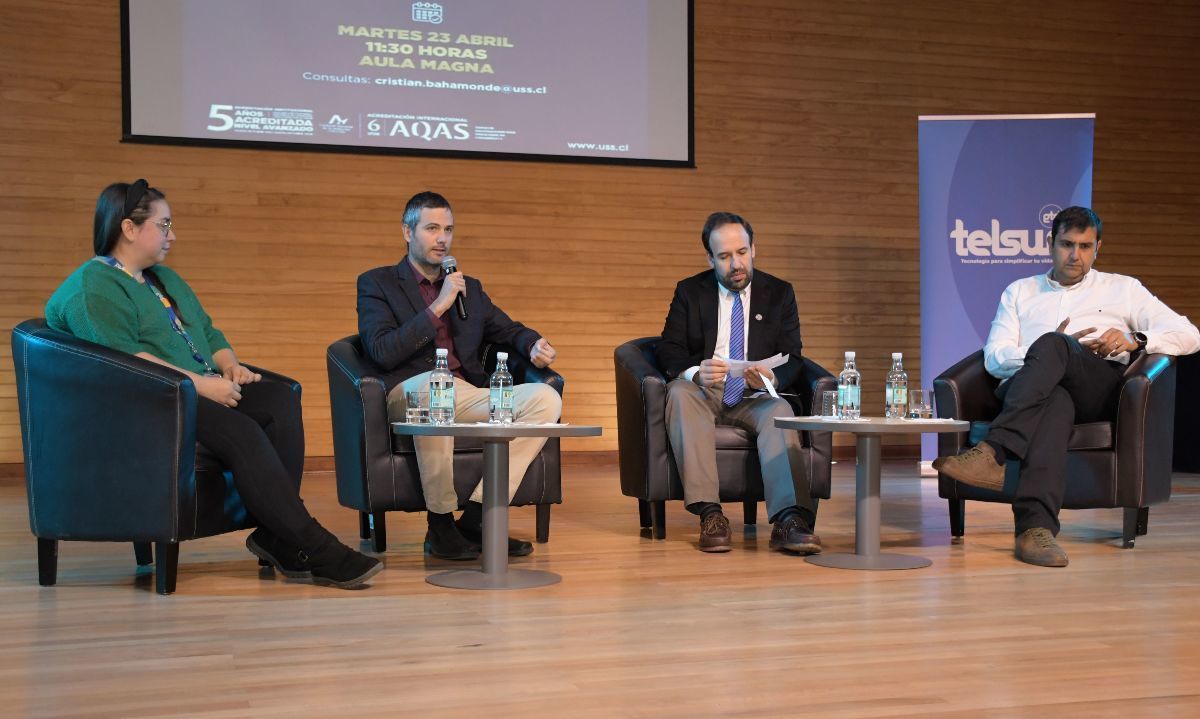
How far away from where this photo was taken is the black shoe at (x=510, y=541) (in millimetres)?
3805

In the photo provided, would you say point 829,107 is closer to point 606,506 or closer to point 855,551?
point 606,506

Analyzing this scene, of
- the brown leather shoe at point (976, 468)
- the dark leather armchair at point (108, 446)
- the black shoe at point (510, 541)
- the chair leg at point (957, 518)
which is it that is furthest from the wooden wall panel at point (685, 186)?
the brown leather shoe at point (976, 468)

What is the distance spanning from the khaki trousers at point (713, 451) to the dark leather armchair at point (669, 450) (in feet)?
0.14

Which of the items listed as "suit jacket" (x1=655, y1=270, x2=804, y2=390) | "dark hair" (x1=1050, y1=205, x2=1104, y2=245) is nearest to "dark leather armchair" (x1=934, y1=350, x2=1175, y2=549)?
"dark hair" (x1=1050, y1=205, x2=1104, y2=245)

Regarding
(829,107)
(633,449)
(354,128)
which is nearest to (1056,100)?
(829,107)

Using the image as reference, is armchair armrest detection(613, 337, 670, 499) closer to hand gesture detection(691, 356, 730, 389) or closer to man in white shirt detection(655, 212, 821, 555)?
man in white shirt detection(655, 212, 821, 555)

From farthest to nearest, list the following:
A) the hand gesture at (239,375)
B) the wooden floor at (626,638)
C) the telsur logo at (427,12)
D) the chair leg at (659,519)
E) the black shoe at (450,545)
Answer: the telsur logo at (427,12) → the chair leg at (659,519) → the black shoe at (450,545) → the hand gesture at (239,375) → the wooden floor at (626,638)

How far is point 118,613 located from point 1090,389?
9.64 ft

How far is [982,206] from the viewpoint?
638 centimetres

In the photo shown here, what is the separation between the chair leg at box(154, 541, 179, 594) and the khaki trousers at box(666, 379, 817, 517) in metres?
1.57

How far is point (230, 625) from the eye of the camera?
8.84ft

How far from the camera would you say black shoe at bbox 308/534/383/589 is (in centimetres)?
315

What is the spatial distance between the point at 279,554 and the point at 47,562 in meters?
0.61

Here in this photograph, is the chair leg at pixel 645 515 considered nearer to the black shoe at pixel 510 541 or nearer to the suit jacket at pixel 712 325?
the suit jacket at pixel 712 325
